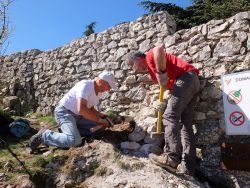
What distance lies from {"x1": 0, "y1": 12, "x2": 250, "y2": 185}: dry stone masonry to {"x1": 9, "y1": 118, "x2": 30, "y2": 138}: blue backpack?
135cm

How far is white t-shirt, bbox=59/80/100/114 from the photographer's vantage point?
4637 mm

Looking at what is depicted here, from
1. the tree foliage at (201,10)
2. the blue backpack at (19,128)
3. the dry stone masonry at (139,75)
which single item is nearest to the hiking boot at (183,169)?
the dry stone masonry at (139,75)

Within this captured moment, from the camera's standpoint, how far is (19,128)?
5.75 meters

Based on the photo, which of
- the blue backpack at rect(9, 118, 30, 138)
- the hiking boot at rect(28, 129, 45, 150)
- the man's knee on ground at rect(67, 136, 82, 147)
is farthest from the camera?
the blue backpack at rect(9, 118, 30, 138)

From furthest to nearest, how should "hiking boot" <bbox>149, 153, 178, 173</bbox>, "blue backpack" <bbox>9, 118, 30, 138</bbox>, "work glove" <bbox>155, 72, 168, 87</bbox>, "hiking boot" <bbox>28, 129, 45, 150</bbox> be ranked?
"blue backpack" <bbox>9, 118, 30, 138</bbox> < "hiking boot" <bbox>28, 129, 45, 150</bbox> < "work glove" <bbox>155, 72, 168, 87</bbox> < "hiking boot" <bbox>149, 153, 178, 173</bbox>

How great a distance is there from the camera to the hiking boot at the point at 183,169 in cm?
412

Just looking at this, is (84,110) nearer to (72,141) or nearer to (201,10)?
(72,141)

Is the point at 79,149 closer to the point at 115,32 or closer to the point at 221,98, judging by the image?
the point at 221,98

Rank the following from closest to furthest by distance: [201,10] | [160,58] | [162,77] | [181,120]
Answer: [160,58] → [162,77] → [181,120] → [201,10]

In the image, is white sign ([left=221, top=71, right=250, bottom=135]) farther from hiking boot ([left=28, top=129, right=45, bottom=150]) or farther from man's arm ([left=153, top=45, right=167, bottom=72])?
hiking boot ([left=28, top=129, right=45, bottom=150])

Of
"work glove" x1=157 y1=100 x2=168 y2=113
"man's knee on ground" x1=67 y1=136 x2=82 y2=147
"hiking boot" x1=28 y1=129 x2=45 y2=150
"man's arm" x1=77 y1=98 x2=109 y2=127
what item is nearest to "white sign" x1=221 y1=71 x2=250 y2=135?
"work glove" x1=157 y1=100 x2=168 y2=113

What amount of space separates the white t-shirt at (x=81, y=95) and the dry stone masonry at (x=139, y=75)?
81 centimetres

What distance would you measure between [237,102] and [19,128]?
3465 millimetres

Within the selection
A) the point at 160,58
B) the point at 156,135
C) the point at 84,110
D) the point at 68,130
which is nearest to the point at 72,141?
the point at 68,130
